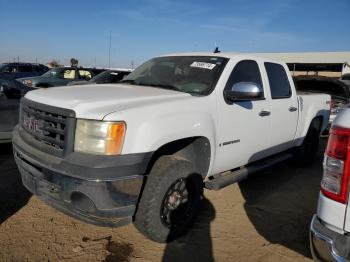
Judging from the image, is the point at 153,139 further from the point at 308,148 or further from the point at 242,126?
the point at 308,148

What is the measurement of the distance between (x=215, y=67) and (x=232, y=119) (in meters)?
0.67

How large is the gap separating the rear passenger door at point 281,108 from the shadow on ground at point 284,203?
63 cm

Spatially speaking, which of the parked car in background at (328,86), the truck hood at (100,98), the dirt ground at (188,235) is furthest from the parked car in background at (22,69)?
the truck hood at (100,98)

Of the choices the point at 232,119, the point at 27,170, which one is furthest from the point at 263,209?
the point at 27,170

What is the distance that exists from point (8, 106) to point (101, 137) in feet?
11.8

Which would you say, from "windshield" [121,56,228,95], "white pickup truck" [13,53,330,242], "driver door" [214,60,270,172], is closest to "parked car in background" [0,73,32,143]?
"white pickup truck" [13,53,330,242]

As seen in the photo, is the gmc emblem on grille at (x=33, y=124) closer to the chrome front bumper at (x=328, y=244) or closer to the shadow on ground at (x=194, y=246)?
the shadow on ground at (x=194, y=246)

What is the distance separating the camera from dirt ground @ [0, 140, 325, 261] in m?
3.45

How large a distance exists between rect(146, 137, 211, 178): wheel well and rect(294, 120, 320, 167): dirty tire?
281cm

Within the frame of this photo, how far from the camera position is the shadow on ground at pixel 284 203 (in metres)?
3.99

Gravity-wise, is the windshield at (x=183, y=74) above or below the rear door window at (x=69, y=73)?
above

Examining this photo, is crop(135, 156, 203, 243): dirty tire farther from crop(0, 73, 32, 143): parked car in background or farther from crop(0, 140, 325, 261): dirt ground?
crop(0, 73, 32, 143): parked car in background

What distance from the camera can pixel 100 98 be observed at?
11.2ft

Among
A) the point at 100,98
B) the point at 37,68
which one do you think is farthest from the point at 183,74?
the point at 37,68
